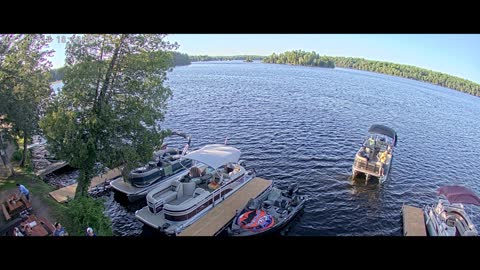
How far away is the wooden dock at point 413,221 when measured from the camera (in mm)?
20903

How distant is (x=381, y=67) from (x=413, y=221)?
147112 millimetres

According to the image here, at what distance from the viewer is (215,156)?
23.2 metres

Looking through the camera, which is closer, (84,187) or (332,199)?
(84,187)

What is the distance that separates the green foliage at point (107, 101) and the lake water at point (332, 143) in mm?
6198

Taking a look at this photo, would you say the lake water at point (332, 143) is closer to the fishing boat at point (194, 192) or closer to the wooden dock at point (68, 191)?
the fishing boat at point (194, 192)

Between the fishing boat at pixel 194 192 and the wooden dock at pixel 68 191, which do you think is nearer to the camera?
the fishing boat at pixel 194 192

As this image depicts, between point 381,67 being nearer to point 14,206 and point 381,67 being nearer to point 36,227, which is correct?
point 14,206

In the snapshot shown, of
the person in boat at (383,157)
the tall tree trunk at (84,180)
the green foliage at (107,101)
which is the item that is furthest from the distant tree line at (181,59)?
the tall tree trunk at (84,180)

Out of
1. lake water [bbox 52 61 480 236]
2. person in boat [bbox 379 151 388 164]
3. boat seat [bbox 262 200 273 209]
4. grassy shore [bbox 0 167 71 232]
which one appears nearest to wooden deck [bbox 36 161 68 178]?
grassy shore [bbox 0 167 71 232]

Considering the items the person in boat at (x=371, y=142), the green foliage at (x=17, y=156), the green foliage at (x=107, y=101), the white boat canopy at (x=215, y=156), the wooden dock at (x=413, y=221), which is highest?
the green foliage at (x=107, y=101)
